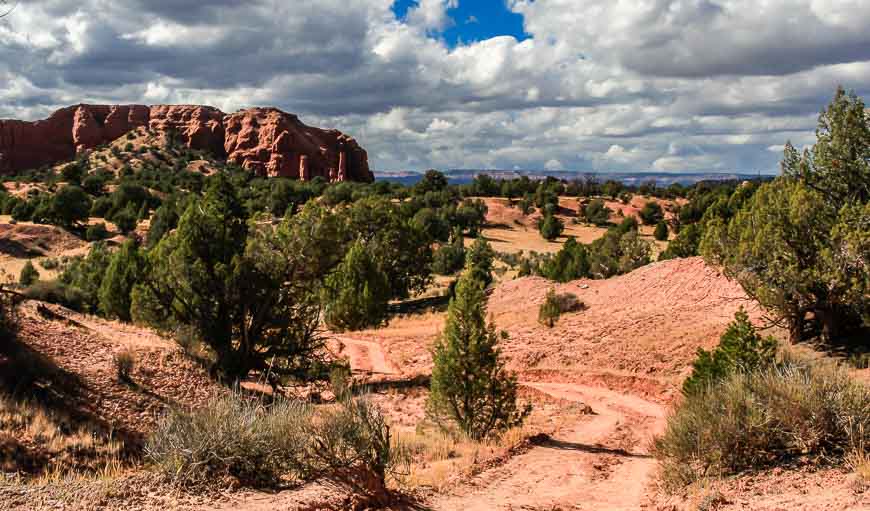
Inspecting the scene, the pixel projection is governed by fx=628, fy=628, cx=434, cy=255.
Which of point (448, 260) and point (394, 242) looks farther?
point (448, 260)

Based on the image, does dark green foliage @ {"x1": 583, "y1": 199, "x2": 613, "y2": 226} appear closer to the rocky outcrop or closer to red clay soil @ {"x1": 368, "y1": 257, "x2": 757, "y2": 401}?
red clay soil @ {"x1": 368, "y1": 257, "x2": 757, "y2": 401}

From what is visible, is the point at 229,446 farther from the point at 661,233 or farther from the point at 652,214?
the point at 652,214

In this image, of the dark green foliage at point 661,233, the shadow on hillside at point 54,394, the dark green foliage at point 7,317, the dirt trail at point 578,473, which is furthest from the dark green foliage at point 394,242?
the dark green foliage at point 661,233

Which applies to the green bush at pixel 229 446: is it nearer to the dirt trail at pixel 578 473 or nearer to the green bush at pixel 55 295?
the dirt trail at pixel 578 473

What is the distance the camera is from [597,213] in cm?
7875

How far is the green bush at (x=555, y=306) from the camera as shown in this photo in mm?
28500

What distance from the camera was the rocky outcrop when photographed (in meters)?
122

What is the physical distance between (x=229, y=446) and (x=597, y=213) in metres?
75.3

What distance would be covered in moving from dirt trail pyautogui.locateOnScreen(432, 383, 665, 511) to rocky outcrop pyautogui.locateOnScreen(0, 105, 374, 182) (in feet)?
375

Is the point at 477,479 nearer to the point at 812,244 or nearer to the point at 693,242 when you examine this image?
the point at 812,244

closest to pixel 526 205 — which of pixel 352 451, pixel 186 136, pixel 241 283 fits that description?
pixel 241 283

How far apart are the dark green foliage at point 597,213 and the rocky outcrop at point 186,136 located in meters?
65.0

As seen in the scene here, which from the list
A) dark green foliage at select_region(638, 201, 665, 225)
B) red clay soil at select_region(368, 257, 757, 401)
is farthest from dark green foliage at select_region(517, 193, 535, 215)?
red clay soil at select_region(368, 257, 757, 401)

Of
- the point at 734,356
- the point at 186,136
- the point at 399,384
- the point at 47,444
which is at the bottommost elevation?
the point at 399,384
